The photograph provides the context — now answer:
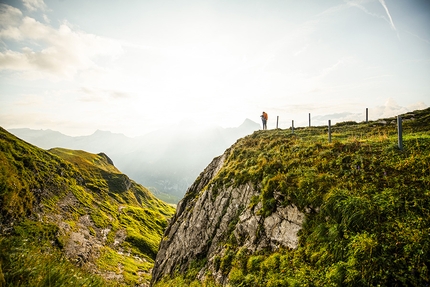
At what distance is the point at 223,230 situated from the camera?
66.6ft

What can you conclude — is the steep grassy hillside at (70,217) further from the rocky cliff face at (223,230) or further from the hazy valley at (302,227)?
the hazy valley at (302,227)

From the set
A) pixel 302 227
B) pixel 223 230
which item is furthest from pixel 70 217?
pixel 302 227

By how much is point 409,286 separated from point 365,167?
8.44 metres

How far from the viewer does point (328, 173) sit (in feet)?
48.0

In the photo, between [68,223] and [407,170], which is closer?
[407,170]

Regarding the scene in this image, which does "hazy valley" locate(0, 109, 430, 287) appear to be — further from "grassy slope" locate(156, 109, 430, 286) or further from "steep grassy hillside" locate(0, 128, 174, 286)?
"steep grassy hillside" locate(0, 128, 174, 286)

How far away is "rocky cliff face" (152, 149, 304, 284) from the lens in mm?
13836

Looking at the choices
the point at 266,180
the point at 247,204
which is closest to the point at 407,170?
the point at 266,180

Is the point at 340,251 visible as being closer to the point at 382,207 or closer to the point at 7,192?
the point at 382,207

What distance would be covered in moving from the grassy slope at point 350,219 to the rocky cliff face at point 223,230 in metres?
0.66

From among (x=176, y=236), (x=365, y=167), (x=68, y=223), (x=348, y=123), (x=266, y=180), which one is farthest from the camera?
(x=68, y=223)

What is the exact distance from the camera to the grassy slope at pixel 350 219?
25.5 feet

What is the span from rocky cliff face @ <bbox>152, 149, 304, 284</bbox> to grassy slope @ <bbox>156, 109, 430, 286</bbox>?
664 mm

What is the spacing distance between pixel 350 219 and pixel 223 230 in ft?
42.5
